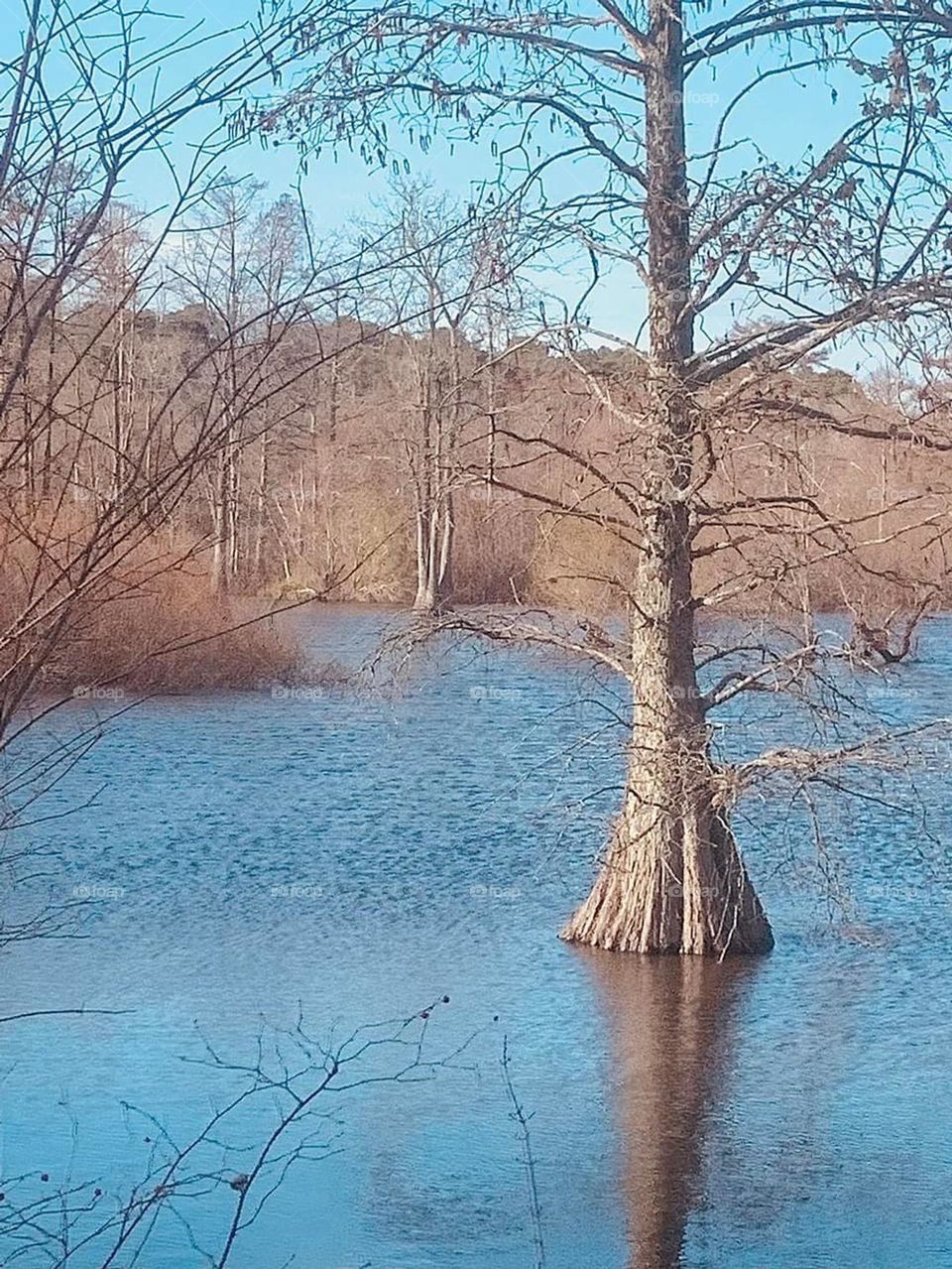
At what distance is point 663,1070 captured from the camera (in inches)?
360

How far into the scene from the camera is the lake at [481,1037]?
23.0 ft

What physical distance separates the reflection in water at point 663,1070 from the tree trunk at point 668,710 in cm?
25

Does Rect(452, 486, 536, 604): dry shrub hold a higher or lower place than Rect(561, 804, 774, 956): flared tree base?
higher

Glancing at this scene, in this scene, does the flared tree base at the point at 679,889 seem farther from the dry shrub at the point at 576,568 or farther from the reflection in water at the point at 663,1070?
the dry shrub at the point at 576,568

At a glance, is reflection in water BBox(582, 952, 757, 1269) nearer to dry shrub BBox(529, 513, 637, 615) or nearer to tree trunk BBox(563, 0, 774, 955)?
tree trunk BBox(563, 0, 774, 955)

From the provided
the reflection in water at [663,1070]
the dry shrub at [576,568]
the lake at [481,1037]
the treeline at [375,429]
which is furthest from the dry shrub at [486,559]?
the reflection in water at [663,1070]

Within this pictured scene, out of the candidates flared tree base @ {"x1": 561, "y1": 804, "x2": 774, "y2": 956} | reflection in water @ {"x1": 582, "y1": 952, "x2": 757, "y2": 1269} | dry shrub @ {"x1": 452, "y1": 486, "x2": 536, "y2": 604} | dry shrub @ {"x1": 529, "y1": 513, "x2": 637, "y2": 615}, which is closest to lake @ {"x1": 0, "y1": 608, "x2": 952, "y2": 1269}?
reflection in water @ {"x1": 582, "y1": 952, "x2": 757, "y2": 1269}

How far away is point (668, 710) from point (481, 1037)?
2460 millimetres

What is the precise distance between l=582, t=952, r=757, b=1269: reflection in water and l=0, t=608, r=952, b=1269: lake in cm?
2

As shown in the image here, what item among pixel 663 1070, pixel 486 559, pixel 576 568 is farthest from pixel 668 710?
pixel 486 559

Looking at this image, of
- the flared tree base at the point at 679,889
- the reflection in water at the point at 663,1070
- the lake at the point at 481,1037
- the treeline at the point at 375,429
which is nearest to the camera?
the treeline at the point at 375,429

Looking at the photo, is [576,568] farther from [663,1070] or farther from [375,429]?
[375,429]

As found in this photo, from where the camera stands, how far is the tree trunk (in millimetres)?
10570

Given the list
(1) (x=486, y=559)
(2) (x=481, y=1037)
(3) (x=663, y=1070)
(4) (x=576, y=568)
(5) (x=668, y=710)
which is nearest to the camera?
(3) (x=663, y=1070)
